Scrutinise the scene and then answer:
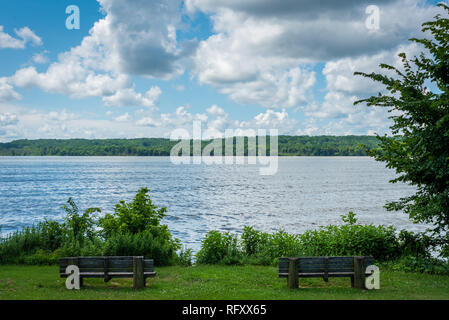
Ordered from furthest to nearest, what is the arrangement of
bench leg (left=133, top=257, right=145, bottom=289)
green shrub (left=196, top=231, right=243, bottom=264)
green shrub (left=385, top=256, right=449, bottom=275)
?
green shrub (left=196, top=231, right=243, bottom=264) < green shrub (left=385, top=256, right=449, bottom=275) < bench leg (left=133, top=257, right=145, bottom=289)

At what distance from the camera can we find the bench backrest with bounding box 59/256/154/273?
9758mm

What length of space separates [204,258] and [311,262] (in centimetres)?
573

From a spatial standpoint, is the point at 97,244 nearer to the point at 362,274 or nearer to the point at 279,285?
the point at 279,285

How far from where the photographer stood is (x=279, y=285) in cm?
1042

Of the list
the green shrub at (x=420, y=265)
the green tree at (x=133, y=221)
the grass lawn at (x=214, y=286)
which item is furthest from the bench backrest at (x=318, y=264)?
the green tree at (x=133, y=221)

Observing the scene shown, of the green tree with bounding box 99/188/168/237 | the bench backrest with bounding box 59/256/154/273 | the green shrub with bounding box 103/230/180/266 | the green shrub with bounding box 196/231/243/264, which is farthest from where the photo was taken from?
the green tree with bounding box 99/188/168/237

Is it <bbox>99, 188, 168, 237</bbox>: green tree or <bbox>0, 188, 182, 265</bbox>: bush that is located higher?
<bbox>99, 188, 168, 237</bbox>: green tree

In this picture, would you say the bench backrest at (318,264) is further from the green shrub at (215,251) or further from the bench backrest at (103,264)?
the green shrub at (215,251)

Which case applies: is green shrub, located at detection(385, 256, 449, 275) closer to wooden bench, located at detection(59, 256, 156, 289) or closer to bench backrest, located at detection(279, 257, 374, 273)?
bench backrest, located at detection(279, 257, 374, 273)

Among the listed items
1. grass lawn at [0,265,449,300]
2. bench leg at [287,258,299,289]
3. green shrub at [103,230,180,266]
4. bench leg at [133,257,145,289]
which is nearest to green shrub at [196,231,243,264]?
green shrub at [103,230,180,266]

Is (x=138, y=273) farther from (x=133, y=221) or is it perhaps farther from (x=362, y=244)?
(x=362, y=244)

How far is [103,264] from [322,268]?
18.1 feet

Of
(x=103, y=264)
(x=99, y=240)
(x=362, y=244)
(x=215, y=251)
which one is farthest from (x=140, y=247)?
(x=362, y=244)
